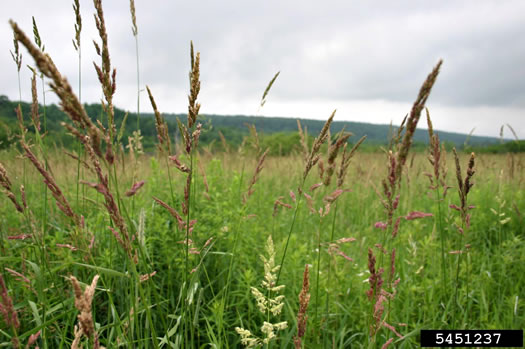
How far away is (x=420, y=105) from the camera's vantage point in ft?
3.01

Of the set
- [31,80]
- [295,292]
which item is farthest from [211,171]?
[31,80]

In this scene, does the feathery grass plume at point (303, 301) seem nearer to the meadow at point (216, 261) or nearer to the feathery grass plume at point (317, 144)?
the meadow at point (216, 261)

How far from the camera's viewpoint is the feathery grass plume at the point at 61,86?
0.59 m

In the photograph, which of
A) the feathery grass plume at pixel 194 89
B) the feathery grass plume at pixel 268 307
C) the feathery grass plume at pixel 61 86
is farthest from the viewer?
the feathery grass plume at pixel 268 307

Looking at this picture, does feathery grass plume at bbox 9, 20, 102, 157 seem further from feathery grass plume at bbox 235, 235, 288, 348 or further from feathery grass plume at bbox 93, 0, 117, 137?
feathery grass plume at bbox 235, 235, 288, 348

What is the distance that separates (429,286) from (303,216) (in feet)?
5.93

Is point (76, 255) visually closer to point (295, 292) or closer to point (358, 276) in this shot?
point (295, 292)

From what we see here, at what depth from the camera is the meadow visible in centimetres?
93

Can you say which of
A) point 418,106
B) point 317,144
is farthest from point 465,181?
point 317,144

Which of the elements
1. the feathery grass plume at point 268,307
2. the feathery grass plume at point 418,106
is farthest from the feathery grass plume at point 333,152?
the feathery grass plume at point 268,307

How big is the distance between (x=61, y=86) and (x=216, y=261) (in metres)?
1.96

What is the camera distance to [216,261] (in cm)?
241

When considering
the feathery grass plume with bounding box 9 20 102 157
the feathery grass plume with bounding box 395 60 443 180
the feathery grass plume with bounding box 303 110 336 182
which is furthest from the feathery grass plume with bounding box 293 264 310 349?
the feathery grass plume with bounding box 9 20 102 157

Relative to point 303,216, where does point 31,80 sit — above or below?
above
